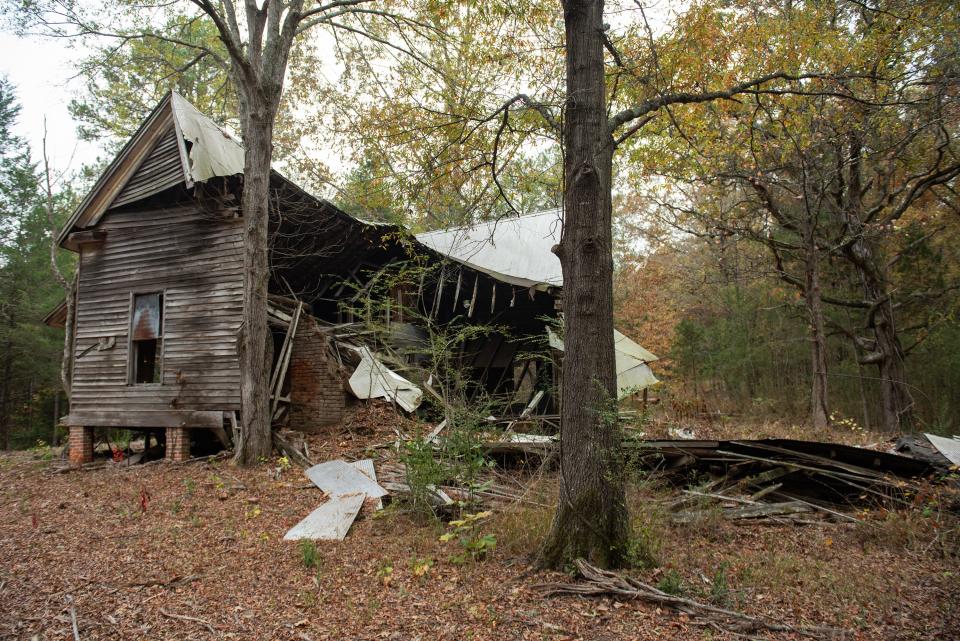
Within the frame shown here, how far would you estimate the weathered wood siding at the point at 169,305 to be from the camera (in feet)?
37.3

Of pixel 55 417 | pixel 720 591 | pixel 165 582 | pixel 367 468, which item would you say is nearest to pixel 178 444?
pixel 367 468

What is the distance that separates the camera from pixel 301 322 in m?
11.8

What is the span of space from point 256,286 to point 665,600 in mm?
8397

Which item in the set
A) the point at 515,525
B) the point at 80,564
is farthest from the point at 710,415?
the point at 80,564

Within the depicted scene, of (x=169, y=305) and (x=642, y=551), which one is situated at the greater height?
(x=169, y=305)

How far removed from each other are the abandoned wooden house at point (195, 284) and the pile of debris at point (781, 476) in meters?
3.72

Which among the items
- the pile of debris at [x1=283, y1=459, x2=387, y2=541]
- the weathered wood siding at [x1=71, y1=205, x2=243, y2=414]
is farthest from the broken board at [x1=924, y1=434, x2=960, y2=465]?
the weathered wood siding at [x1=71, y1=205, x2=243, y2=414]

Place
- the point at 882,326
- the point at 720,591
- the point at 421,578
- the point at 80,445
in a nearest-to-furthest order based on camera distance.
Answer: the point at 720,591, the point at 421,578, the point at 80,445, the point at 882,326

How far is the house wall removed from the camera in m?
11.2

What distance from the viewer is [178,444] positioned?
37.2ft

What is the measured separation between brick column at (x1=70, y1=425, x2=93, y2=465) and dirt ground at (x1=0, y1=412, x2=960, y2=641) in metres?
5.69

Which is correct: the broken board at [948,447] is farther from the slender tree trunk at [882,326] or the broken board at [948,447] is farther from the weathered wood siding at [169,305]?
the weathered wood siding at [169,305]

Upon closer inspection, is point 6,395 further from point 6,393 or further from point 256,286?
point 256,286

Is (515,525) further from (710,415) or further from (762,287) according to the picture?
(762,287)
